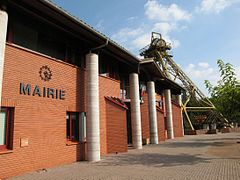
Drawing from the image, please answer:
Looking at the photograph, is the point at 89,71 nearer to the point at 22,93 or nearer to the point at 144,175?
the point at 22,93

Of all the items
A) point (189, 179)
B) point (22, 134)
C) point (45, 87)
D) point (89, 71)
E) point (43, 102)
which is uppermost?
point (89, 71)

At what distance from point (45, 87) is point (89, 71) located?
3.00 metres

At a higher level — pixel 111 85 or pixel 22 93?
pixel 111 85

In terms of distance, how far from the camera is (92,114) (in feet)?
42.3

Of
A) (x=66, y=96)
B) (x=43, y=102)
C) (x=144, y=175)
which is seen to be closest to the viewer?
(x=144, y=175)

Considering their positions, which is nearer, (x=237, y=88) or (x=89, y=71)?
(x=89, y=71)

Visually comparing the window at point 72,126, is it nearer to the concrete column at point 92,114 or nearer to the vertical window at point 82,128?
the vertical window at point 82,128

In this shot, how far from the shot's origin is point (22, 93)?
997 cm

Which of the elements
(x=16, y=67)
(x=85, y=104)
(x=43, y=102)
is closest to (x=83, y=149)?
(x=85, y=104)

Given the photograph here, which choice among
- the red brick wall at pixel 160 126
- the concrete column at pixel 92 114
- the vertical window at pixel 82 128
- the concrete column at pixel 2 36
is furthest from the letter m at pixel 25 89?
the red brick wall at pixel 160 126

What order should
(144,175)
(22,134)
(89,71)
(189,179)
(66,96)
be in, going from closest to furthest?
(189,179) < (144,175) < (22,134) < (66,96) < (89,71)

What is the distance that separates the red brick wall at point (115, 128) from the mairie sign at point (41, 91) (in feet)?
13.8

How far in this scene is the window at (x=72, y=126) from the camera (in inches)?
493

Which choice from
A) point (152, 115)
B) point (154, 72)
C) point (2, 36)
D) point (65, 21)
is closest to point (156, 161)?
point (65, 21)
